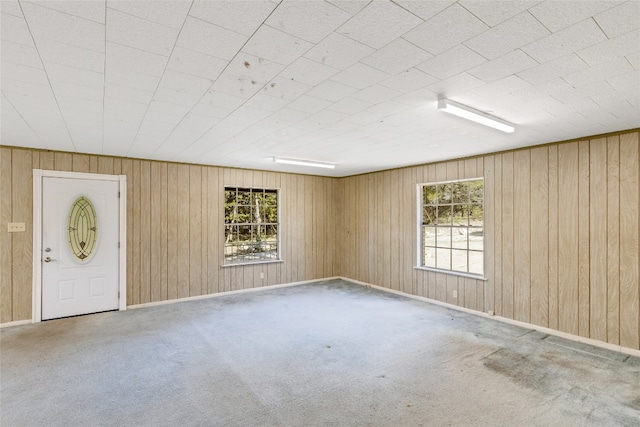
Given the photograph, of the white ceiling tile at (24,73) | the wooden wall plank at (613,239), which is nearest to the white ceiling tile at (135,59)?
the white ceiling tile at (24,73)

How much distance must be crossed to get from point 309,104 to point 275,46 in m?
0.95

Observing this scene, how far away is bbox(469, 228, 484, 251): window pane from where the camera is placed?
→ 512cm

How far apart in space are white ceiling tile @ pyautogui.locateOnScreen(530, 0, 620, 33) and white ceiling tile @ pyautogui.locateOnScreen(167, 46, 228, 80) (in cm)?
169

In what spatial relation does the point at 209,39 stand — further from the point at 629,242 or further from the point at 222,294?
the point at 222,294

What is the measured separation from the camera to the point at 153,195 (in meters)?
5.52

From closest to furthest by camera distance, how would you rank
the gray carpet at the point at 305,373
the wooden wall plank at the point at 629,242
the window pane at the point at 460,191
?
the gray carpet at the point at 305,373 → the wooden wall plank at the point at 629,242 → the window pane at the point at 460,191

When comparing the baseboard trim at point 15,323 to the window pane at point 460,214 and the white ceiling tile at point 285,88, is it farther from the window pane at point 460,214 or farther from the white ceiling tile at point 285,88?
the window pane at point 460,214

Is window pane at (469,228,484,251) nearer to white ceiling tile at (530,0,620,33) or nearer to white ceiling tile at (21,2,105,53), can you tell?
white ceiling tile at (530,0,620,33)

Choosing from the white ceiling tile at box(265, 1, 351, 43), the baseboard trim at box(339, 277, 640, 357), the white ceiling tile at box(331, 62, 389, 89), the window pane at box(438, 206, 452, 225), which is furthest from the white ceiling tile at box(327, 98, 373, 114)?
the baseboard trim at box(339, 277, 640, 357)

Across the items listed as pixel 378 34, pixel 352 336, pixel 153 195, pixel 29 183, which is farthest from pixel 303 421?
pixel 29 183

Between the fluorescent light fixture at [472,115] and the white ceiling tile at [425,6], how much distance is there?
1.19 metres

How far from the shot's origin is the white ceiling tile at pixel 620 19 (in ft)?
4.79

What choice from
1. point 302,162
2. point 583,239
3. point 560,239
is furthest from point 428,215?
point 302,162

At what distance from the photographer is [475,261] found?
536 cm
